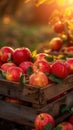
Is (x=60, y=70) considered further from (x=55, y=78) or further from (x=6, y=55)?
(x=6, y=55)

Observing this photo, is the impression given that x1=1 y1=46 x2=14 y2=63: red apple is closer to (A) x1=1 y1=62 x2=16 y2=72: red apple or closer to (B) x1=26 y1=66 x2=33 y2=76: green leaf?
(A) x1=1 y1=62 x2=16 y2=72: red apple

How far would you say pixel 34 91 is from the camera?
3332mm

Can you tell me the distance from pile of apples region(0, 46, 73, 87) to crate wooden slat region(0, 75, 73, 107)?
2.3 inches

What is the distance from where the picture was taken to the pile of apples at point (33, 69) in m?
3.45

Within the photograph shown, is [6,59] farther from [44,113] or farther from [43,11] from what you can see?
[43,11]

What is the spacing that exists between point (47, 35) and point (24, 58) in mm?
8742

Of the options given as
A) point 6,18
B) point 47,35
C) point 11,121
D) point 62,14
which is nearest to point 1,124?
point 11,121

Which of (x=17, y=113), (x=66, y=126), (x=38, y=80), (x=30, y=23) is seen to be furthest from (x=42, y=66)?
(x=30, y=23)

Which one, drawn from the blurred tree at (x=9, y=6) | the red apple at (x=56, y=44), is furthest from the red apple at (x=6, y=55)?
the blurred tree at (x=9, y=6)

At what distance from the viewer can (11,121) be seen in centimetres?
361

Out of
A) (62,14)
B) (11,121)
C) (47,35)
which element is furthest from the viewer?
(47,35)

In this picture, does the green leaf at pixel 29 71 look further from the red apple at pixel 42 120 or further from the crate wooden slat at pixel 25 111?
the red apple at pixel 42 120

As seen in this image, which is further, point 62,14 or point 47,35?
point 47,35

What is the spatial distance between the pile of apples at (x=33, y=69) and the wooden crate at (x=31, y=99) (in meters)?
0.07
